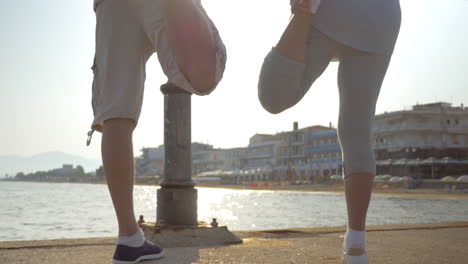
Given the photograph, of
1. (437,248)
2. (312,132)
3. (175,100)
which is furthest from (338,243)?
(312,132)

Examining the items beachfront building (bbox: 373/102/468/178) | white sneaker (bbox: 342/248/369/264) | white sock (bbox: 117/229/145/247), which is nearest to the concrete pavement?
white sock (bbox: 117/229/145/247)

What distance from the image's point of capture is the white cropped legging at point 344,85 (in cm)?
155

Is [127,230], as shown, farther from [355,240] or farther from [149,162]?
[149,162]

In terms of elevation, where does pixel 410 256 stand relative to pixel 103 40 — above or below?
below

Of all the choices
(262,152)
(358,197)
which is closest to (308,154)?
(262,152)

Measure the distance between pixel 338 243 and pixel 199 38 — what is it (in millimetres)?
1727

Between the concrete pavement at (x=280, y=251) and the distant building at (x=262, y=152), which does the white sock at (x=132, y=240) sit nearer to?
the concrete pavement at (x=280, y=251)

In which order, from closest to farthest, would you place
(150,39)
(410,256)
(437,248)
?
(150,39)
(410,256)
(437,248)

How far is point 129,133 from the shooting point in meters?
1.83

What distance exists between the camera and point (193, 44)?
160 cm

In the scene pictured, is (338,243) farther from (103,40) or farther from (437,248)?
(103,40)

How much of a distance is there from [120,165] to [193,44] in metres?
0.54

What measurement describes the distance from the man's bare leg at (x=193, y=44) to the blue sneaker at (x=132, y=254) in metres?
0.69

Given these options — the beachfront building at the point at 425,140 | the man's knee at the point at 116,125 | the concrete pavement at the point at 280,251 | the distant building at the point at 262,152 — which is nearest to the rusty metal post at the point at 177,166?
the concrete pavement at the point at 280,251
